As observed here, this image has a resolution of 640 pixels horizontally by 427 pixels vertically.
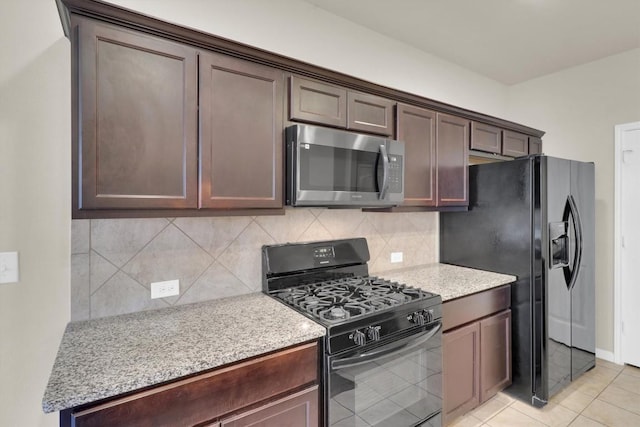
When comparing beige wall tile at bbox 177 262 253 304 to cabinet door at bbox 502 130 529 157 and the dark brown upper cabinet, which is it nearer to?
the dark brown upper cabinet

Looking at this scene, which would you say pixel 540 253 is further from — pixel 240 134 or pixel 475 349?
pixel 240 134

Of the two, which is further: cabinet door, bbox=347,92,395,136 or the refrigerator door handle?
the refrigerator door handle

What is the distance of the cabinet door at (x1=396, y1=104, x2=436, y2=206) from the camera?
2217 mm

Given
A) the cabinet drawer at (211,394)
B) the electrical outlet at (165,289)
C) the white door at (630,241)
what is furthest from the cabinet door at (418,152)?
the white door at (630,241)

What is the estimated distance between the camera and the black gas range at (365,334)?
4.86 feet

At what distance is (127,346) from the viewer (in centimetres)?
125

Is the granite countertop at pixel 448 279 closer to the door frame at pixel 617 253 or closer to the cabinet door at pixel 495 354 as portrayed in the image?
the cabinet door at pixel 495 354

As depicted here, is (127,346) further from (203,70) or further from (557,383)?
(557,383)

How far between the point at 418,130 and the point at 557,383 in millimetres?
2104

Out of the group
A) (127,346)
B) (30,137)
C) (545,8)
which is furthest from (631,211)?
(30,137)

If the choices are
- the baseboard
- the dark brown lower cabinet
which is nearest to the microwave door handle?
the dark brown lower cabinet

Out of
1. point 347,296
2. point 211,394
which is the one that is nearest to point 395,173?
point 347,296

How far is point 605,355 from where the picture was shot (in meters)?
3.03

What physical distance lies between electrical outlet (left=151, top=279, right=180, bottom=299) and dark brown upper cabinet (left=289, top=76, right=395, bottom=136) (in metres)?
1.06
